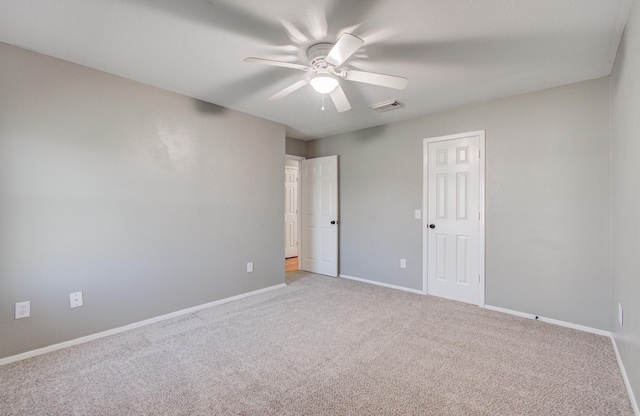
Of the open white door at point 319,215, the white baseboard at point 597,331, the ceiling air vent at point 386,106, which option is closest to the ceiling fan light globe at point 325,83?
the ceiling air vent at point 386,106

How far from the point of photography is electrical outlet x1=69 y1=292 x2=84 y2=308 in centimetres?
244

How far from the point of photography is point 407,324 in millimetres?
2852

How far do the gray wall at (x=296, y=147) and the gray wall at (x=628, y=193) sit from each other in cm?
386

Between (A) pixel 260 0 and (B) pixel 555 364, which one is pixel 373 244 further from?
(A) pixel 260 0

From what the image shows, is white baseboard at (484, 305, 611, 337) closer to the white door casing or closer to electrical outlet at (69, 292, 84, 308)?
electrical outlet at (69, 292, 84, 308)

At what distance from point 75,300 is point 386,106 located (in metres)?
3.53

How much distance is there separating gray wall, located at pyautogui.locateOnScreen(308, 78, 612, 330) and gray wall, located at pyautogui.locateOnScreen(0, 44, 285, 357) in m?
2.16

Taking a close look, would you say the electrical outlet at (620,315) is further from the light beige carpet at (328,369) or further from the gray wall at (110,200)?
the gray wall at (110,200)

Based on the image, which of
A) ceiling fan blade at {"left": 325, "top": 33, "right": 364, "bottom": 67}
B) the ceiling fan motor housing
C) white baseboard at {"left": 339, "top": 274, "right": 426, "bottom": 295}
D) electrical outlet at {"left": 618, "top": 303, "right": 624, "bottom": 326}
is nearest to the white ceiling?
the ceiling fan motor housing

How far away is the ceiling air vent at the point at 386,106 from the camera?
10.8 feet

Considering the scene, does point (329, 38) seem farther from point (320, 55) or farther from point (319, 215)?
point (319, 215)

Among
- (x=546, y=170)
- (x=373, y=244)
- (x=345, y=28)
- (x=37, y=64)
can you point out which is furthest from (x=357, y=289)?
(x=37, y=64)

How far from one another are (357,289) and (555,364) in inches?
88.0

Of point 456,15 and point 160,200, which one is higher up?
point 456,15
